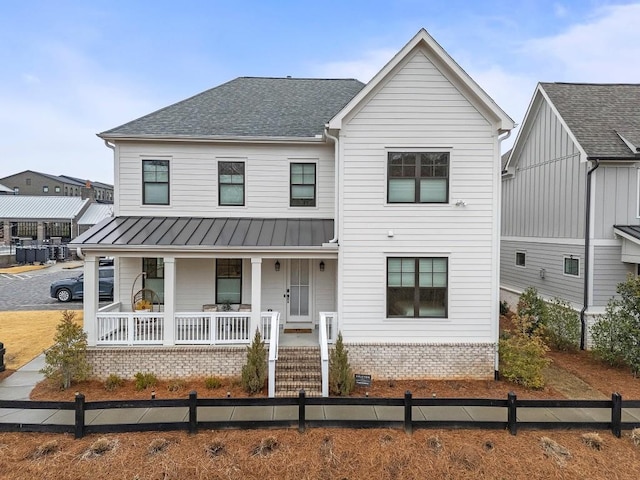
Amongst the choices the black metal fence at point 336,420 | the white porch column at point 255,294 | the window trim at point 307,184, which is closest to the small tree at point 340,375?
the black metal fence at point 336,420

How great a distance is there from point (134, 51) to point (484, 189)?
22.4m

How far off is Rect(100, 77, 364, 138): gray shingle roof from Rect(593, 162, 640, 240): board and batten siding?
8.90 meters

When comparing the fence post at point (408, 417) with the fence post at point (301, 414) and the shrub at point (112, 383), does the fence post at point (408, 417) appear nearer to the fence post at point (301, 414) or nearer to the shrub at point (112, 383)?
the fence post at point (301, 414)

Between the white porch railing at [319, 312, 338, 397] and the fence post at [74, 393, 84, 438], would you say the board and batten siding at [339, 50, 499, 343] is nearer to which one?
the white porch railing at [319, 312, 338, 397]

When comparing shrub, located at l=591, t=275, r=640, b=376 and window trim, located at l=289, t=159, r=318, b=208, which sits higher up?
window trim, located at l=289, t=159, r=318, b=208

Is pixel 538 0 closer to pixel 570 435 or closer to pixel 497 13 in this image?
pixel 497 13

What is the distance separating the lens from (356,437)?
6676 mm

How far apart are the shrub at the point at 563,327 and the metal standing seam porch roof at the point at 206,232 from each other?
27.3 ft

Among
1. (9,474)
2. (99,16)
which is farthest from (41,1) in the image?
(9,474)

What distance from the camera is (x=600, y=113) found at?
1345 centimetres

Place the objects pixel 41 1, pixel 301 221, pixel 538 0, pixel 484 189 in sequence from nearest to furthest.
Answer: pixel 484 189
pixel 301 221
pixel 41 1
pixel 538 0

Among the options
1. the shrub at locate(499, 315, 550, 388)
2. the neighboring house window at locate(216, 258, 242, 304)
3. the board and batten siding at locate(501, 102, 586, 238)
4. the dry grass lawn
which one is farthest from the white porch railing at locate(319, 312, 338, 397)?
the board and batten siding at locate(501, 102, 586, 238)

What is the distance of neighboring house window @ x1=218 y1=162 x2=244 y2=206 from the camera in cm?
1150

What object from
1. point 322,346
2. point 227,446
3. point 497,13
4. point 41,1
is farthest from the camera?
point 497,13
